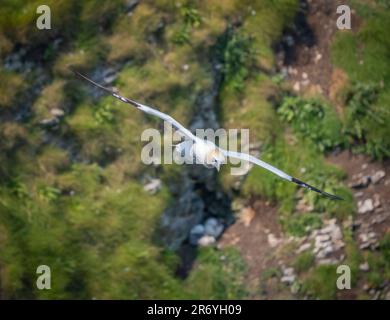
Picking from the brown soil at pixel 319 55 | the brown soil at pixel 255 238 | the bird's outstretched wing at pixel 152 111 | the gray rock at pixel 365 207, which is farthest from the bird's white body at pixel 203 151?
the brown soil at pixel 319 55

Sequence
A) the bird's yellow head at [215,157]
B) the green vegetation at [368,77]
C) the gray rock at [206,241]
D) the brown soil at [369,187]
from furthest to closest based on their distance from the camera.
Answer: the green vegetation at [368,77], the brown soil at [369,187], the gray rock at [206,241], the bird's yellow head at [215,157]

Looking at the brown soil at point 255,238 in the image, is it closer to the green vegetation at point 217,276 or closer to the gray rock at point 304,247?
the green vegetation at point 217,276

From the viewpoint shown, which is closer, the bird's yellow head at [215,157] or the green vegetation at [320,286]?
the bird's yellow head at [215,157]

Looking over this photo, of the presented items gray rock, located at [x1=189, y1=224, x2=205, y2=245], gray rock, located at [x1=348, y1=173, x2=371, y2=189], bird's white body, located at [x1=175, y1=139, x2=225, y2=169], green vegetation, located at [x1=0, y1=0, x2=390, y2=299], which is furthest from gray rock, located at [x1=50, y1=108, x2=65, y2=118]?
gray rock, located at [x1=348, y1=173, x2=371, y2=189]

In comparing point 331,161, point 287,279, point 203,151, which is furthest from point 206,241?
point 203,151

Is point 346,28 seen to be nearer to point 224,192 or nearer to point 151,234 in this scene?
point 224,192

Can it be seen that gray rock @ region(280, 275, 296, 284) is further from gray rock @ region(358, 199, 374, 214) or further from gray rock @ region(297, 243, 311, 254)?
gray rock @ region(358, 199, 374, 214)

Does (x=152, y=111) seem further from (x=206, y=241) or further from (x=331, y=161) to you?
(x=331, y=161)

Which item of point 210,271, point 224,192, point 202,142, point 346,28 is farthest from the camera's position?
point 346,28

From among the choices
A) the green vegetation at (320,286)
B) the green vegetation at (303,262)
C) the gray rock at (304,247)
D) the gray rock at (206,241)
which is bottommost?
the green vegetation at (320,286)

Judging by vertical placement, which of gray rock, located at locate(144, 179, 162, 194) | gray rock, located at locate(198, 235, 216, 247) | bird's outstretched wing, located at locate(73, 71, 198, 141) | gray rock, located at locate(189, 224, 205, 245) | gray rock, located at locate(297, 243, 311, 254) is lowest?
gray rock, located at locate(297, 243, 311, 254)

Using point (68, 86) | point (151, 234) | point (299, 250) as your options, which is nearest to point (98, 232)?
point (151, 234)
